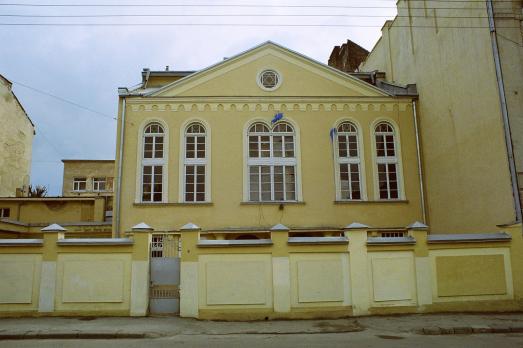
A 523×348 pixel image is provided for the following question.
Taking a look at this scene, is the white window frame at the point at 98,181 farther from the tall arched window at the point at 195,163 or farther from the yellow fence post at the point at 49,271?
the yellow fence post at the point at 49,271

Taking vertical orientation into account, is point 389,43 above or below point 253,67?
above

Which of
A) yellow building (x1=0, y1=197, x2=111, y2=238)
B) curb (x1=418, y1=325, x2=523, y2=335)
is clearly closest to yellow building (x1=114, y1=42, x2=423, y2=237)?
yellow building (x1=0, y1=197, x2=111, y2=238)

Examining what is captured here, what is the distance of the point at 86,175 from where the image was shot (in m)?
41.7

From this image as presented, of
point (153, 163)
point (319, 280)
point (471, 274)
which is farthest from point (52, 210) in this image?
point (471, 274)

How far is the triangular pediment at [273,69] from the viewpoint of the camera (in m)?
21.3

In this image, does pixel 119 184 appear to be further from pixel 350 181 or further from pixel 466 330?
pixel 466 330

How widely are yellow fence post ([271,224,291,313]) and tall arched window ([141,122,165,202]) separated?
8.43m

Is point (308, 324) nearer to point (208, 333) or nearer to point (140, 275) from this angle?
point (208, 333)

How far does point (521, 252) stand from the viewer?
541 inches

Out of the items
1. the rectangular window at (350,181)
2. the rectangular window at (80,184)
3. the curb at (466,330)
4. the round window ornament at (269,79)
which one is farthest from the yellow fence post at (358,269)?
the rectangular window at (80,184)

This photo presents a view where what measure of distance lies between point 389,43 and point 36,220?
66.4 feet

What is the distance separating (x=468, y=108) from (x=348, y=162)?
543cm

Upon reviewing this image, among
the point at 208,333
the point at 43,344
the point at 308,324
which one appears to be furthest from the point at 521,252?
the point at 43,344

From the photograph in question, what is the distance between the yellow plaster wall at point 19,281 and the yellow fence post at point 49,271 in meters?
0.14
